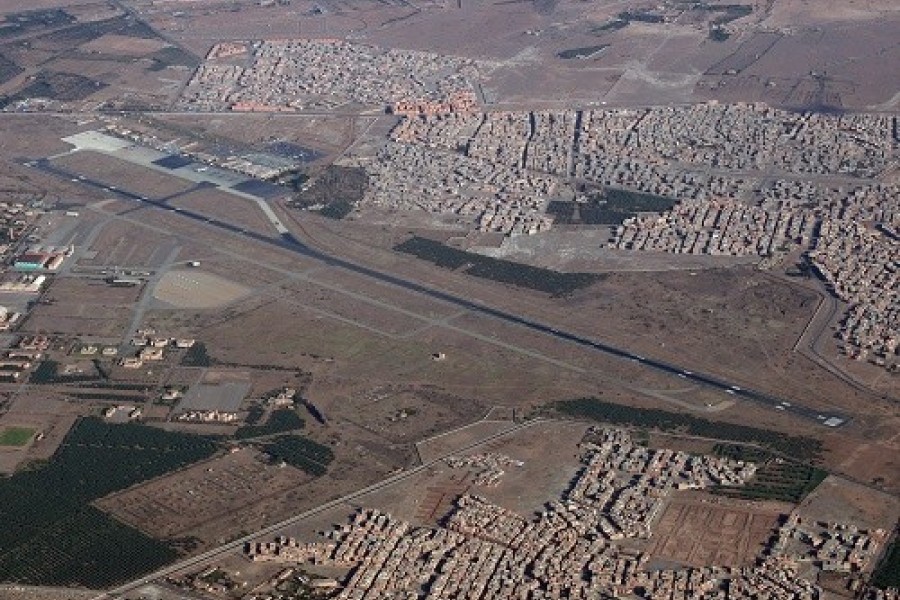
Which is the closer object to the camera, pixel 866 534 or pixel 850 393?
pixel 866 534

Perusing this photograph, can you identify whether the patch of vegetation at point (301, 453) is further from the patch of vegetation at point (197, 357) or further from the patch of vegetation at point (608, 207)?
the patch of vegetation at point (608, 207)

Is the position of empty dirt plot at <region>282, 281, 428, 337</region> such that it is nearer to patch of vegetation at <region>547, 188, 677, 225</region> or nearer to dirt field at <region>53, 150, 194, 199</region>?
patch of vegetation at <region>547, 188, 677, 225</region>

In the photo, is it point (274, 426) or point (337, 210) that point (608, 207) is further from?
point (274, 426)

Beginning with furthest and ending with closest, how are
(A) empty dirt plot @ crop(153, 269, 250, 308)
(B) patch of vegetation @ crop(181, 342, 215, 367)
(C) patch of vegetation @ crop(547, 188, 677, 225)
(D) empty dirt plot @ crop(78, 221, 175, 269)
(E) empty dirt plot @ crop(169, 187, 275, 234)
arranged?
1. (E) empty dirt plot @ crop(169, 187, 275, 234)
2. (C) patch of vegetation @ crop(547, 188, 677, 225)
3. (D) empty dirt plot @ crop(78, 221, 175, 269)
4. (A) empty dirt plot @ crop(153, 269, 250, 308)
5. (B) patch of vegetation @ crop(181, 342, 215, 367)

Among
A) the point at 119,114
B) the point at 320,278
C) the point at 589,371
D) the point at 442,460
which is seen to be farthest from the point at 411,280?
the point at 119,114

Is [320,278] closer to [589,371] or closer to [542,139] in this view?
[589,371]

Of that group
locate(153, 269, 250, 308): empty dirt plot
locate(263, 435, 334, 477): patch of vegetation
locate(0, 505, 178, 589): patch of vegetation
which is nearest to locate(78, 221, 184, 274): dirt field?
locate(153, 269, 250, 308): empty dirt plot

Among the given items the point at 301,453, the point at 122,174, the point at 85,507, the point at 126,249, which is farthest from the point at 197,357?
the point at 122,174
